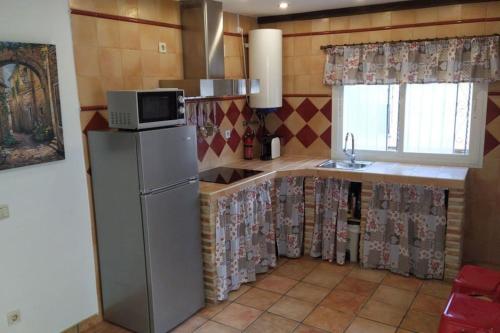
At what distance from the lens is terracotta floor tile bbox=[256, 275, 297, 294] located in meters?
3.44

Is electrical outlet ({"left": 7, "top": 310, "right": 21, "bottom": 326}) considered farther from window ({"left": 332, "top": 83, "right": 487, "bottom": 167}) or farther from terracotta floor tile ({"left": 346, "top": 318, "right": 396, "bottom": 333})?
window ({"left": 332, "top": 83, "right": 487, "bottom": 167})

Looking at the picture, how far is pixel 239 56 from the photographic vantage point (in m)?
4.21

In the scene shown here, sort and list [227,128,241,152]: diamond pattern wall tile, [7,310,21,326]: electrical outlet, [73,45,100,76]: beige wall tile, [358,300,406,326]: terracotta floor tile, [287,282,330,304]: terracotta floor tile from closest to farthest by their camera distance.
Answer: [7,310,21,326]: electrical outlet, [73,45,100,76]: beige wall tile, [358,300,406,326]: terracotta floor tile, [287,282,330,304]: terracotta floor tile, [227,128,241,152]: diamond pattern wall tile

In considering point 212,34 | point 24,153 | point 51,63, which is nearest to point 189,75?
point 212,34

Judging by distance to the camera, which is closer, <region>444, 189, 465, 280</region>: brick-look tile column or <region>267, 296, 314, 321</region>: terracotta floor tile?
<region>267, 296, 314, 321</region>: terracotta floor tile

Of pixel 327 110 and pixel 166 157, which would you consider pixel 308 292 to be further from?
pixel 327 110

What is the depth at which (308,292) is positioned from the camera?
337cm

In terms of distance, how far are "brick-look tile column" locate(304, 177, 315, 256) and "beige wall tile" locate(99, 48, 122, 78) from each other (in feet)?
6.30

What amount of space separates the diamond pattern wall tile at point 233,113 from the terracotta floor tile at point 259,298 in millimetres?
1655

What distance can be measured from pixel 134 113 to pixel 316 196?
197cm

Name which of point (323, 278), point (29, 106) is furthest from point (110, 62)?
point (323, 278)

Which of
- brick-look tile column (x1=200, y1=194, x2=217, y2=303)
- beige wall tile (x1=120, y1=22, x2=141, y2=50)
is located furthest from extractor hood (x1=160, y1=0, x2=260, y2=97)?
brick-look tile column (x1=200, y1=194, x2=217, y2=303)

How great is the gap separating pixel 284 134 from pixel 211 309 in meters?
2.12

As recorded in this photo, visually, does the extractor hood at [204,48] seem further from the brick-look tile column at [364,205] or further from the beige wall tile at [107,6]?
the brick-look tile column at [364,205]
